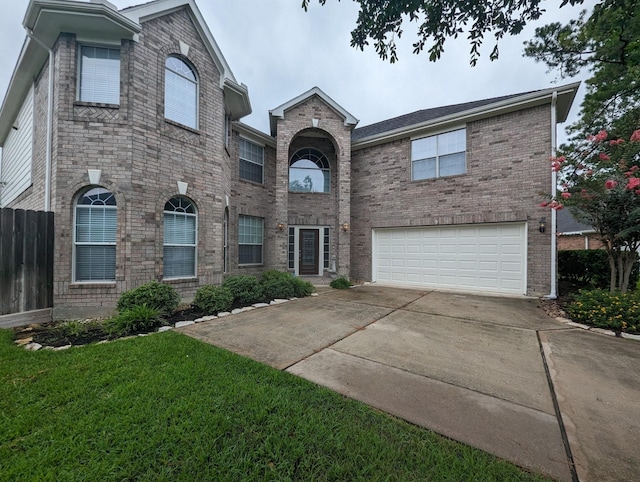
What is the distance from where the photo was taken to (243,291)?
671 centimetres

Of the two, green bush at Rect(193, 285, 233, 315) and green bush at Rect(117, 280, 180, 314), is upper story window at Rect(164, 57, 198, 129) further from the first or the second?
green bush at Rect(193, 285, 233, 315)

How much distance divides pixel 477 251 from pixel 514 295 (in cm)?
165

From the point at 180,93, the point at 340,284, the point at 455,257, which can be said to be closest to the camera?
the point at 180,93

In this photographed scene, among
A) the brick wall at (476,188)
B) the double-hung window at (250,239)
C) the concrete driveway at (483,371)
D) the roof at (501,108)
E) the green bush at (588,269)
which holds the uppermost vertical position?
the roof at (501,108)

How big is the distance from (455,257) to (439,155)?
370 cm

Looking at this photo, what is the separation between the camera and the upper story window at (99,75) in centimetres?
568

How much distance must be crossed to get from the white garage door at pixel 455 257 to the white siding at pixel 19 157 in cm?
1150

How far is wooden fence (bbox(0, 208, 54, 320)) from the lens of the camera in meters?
4.80

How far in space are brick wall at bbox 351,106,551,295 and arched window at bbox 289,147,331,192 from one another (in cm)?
141

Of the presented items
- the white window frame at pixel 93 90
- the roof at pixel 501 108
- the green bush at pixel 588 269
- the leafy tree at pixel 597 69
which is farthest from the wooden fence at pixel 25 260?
the leafy tree at pixel 597 69

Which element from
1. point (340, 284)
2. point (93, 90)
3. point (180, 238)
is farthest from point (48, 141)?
point (340, 284)

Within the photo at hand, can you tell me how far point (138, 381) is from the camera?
2.77m

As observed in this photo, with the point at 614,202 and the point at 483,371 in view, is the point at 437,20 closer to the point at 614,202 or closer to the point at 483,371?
the point at 483,371

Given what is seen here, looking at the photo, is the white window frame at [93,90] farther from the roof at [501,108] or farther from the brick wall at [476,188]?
the brick wall at [476,188]
